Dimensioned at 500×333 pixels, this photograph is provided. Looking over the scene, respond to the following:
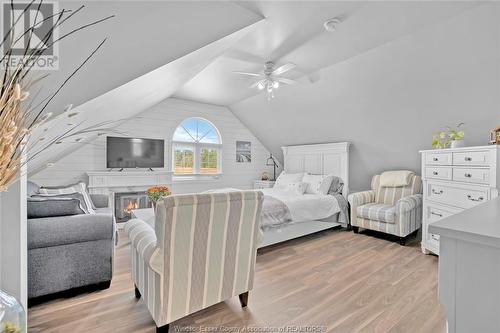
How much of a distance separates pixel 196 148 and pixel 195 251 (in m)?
4.16

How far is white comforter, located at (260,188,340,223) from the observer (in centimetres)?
353

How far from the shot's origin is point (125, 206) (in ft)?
14.6

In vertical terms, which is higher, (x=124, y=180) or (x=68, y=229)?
(x=124, y=180)

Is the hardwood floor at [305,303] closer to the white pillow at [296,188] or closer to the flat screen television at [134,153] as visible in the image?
the white pillow at [296,188]

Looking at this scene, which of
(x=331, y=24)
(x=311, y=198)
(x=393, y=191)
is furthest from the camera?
(x=393, y=191)

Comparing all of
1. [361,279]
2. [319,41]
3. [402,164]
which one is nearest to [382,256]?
[361,279]

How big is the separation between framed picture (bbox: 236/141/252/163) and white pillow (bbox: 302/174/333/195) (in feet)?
6.84

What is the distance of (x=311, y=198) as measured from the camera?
12.6 ft

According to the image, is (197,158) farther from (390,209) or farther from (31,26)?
(31,26)

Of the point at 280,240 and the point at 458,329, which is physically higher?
the point at 458,329

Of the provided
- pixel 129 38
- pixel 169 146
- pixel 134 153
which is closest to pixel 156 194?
pixel 134 153

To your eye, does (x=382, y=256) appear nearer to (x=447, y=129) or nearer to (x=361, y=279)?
(x=361, y=279)

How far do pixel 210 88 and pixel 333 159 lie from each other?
2781mm

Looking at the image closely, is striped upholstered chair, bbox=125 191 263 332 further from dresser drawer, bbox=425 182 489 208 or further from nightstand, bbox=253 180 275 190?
nightstand, bbox=253 180 275 190
